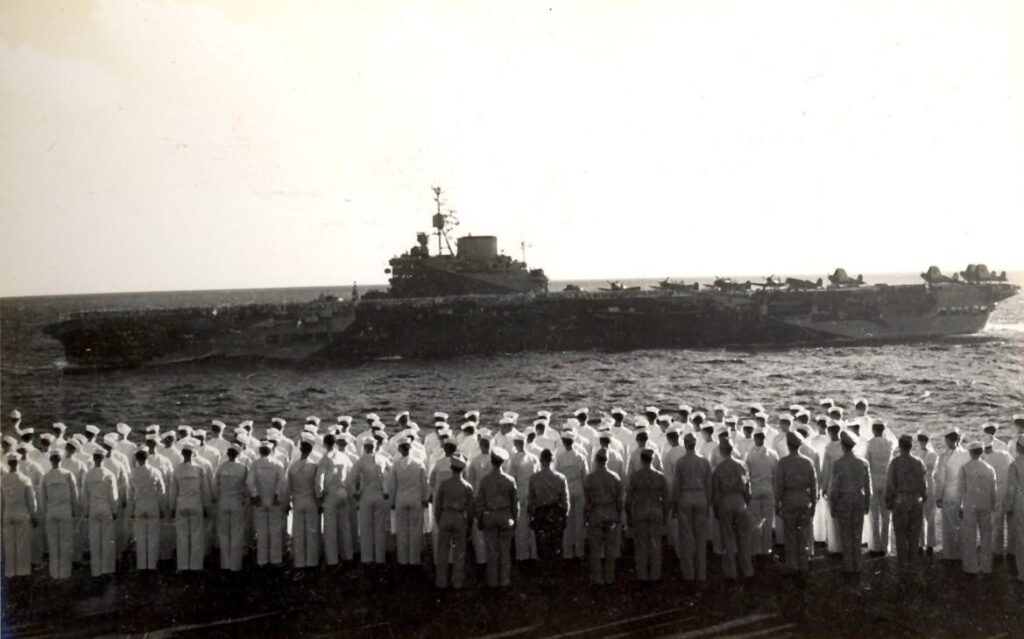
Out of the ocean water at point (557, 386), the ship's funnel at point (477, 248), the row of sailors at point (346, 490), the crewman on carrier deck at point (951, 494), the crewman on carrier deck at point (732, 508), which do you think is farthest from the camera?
the ship's funnel at point (477, 248)

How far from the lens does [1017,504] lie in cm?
772

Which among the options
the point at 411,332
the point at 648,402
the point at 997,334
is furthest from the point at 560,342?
the point at 997,334

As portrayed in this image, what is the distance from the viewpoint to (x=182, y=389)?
32.3 m

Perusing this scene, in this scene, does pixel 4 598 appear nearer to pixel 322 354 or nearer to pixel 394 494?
pixel 394 494

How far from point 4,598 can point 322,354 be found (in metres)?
28.3

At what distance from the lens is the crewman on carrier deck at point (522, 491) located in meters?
8.39

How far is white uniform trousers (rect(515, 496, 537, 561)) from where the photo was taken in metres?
8.44

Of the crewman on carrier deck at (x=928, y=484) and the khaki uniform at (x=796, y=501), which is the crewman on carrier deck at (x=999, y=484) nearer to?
the crewman on carrier deck at (x=928, y=484)

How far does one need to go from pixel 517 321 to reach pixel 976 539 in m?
30.5

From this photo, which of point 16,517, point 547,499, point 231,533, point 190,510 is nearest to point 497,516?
point 547,499

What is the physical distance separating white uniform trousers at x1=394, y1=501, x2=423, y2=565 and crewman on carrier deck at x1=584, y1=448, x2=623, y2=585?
1.93 meters

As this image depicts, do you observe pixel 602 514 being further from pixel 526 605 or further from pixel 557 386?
pixel 557 386

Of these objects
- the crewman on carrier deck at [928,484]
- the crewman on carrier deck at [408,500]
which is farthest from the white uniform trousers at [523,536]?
the crewman on carrier deck at [928,484]

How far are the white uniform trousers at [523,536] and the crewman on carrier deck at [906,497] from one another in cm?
385
